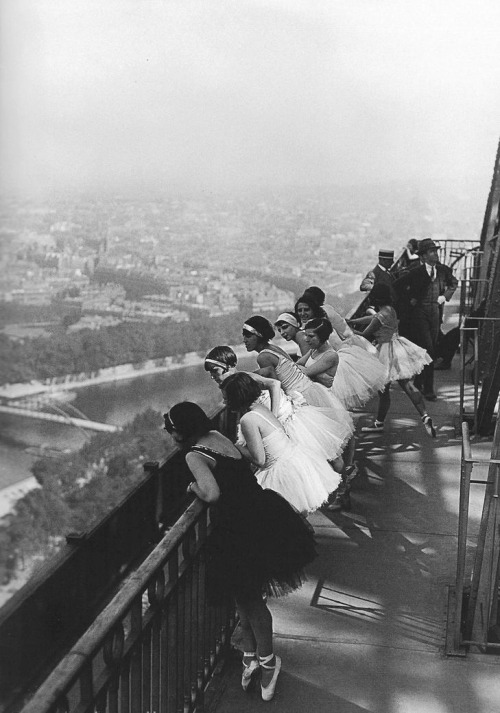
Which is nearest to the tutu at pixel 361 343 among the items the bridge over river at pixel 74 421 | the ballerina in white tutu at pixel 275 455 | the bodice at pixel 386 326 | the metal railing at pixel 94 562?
the bodice at pixel 386 326

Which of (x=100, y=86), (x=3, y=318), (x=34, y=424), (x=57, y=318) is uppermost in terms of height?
(x=100, y=86)

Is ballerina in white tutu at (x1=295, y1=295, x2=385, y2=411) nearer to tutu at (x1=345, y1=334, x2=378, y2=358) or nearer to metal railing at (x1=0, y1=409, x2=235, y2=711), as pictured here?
tutu at (x1=345, y1=334, x2=378, y2=358)

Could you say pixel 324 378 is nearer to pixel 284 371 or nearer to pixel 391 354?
pixel 284 371

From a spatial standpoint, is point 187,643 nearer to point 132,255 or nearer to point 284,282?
point 284,282

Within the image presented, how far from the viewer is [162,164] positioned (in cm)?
6706

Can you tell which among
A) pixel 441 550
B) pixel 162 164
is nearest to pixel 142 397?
pixel 162 164

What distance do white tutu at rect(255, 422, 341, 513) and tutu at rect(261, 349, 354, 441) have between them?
611 millimetres

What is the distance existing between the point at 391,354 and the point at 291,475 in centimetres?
301

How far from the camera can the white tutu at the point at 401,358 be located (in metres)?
6.70

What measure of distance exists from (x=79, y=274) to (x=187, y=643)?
49856mm

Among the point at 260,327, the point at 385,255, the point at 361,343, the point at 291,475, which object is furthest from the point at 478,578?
the point at 385,255

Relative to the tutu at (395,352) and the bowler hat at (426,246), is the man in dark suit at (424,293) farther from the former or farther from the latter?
the tutu at (395,352)

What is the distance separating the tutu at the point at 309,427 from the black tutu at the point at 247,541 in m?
1.28

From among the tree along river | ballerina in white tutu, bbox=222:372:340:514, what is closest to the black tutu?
ballerina in white tutu, bbox=222:372:340:514
